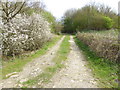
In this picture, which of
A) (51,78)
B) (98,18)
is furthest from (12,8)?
(98,18)

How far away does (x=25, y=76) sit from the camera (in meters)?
3.45

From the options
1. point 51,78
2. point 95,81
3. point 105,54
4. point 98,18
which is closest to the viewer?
point 95,81

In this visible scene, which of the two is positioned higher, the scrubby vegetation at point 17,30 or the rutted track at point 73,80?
the scrubby vegetation at point 17,30

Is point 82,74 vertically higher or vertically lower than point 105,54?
lower

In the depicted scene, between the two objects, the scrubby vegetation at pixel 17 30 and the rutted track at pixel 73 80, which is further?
the scrubby vegetation at pixel 17 30

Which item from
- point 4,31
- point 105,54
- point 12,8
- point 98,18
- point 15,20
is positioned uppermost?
point 98,18

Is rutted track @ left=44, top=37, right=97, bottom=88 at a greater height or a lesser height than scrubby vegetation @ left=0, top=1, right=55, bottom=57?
lesser

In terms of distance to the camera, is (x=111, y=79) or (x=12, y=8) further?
(x=12, y=8)

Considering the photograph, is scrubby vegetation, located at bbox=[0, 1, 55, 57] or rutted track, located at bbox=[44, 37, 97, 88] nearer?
rutted track, located at bbox=[44, 37, 97, 88]

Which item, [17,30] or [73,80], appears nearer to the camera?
[73,80]

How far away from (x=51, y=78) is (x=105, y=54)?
342cm

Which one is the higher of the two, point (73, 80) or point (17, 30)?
point (17, 30)

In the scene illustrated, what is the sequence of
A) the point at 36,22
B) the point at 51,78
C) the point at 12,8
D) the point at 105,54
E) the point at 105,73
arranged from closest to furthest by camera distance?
1. the point at 51,78
2. the point at 105,73
3. the point at 105,54
4. the point at 12,8
5. the point at 36,22

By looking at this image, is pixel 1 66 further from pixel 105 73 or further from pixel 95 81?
pixel 105 73
